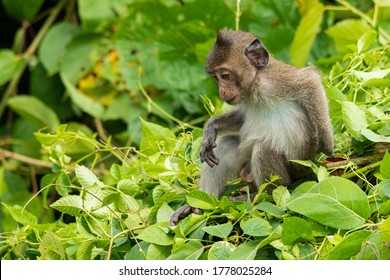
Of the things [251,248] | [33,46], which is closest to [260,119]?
[251,248]

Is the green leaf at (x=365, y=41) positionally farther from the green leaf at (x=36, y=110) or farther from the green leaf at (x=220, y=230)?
the green leaf at (x=36, y=110)

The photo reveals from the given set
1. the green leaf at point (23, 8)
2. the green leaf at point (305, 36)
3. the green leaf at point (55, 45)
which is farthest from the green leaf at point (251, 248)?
the green leaf at point (23, 8)

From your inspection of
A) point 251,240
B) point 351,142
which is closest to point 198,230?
point 251,240

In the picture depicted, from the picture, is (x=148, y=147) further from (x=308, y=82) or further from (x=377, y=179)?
(x=377, y=179)

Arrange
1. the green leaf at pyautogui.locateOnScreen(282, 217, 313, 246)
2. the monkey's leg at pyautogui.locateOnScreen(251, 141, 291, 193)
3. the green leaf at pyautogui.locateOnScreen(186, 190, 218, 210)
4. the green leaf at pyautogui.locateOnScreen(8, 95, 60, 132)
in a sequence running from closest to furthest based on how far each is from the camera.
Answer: the green leaf at pyautogui.locateOnScreen(282, 217, 313, 246) < the green leaf at pyautogui.locateOnScreen(186, 190, 218, 210) < the monkey's leg at pyautogui.locateOnScreen(251, 141, 291, 193) < the green leaf at pyautogui.locateOnScreen(8, 95, 60, 132)

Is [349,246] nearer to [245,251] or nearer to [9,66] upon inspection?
[245,251]

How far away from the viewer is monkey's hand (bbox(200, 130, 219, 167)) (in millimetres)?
2795

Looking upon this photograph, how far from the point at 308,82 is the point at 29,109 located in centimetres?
289

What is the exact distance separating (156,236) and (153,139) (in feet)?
2.32

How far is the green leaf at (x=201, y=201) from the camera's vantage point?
2.50 meters

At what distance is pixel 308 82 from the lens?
2.77 metres

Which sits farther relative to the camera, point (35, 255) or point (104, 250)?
point (35, 255)

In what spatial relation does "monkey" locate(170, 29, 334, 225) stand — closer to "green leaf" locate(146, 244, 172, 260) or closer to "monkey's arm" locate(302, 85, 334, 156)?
"monkey's arm" locate(302, 85, 334, 156)

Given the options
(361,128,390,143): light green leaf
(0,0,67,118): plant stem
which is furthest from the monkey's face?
(0,0,67,118): plant stem
